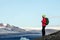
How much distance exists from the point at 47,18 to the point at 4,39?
32.0m

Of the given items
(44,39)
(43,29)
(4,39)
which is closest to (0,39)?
(4,39)

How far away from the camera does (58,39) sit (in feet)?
94.4

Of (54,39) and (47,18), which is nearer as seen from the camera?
(54,39)

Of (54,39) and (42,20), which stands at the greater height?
(42,20)

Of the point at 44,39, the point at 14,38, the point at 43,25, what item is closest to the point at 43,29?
the point at 43,25

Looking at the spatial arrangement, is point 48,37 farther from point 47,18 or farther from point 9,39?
point 9,39

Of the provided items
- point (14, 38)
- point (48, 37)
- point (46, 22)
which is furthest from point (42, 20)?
point (14, 38)

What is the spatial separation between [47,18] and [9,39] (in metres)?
30.7

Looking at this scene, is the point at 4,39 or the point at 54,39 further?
the point at 4,39

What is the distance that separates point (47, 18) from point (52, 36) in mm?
3959

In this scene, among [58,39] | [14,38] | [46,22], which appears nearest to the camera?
[58,39]

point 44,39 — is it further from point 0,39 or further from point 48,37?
point 0,39

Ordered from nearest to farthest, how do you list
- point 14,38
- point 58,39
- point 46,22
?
1. point 58,39
2. point 46,22
3. point 14,38

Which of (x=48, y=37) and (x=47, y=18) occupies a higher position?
(x=47, y=18)
